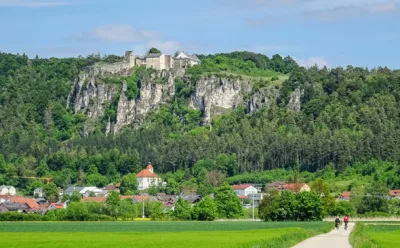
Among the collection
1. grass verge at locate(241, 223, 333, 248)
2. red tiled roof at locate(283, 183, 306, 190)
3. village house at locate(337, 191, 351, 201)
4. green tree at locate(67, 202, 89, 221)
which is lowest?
grass verge at locate(241, 223, 333, 248)

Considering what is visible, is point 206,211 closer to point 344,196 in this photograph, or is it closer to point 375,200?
point 375,200

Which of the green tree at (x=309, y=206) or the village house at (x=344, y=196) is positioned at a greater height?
the village house at (x=344, y=196)

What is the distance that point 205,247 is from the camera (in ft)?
208

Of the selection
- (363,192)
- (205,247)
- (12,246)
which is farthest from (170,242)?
(363,192)

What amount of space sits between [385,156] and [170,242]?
131997 millimetres

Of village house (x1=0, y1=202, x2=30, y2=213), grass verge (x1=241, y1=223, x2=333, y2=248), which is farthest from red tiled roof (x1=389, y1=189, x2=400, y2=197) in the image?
grass verge (x1=241, y1=223, x2=333, y2=248)

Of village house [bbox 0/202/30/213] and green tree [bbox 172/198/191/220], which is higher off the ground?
village house [bbox 0/202/30/213]

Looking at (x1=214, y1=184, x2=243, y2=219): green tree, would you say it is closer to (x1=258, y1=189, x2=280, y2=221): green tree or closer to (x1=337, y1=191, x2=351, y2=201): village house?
(x1=258, y1=189, x2=280, y2=221): green tree

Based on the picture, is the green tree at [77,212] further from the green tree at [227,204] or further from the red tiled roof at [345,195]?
the red tiled roof at [345,195]

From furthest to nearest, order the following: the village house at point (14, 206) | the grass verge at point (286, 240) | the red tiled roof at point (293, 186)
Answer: the village house at point (14, 206) < the red tiled roof at point (293, 186) < the grass verge at point (286, 240)

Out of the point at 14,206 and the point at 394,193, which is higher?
the point at 394,193

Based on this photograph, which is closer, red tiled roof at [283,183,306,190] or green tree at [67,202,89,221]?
green tree at [67,202,89,221]

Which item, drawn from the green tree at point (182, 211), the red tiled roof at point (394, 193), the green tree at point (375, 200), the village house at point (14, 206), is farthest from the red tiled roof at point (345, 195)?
the village house at point (14, 206)

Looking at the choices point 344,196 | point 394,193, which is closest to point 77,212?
point 344,196
